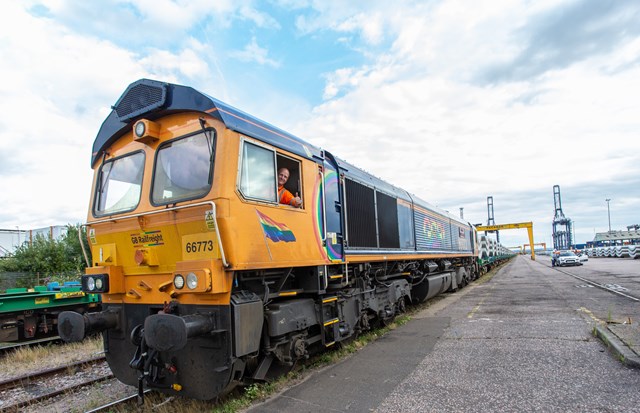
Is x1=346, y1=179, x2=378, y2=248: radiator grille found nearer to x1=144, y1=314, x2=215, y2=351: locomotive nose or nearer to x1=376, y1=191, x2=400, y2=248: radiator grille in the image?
x1=376, y1=191, x2=400, y2=248: radiator grille

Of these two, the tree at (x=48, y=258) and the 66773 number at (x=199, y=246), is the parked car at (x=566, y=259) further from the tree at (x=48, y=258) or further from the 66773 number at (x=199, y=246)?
the 66773 number at (x=199, y=246)

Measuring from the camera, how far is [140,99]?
5.25m

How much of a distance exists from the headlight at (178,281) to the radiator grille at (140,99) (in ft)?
6.98

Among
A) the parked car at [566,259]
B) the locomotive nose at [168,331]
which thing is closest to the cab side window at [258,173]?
the locomotive nose at [168,331]

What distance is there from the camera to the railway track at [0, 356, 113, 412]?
231 inches

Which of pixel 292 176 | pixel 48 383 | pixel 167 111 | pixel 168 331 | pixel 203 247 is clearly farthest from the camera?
pixel 48 383

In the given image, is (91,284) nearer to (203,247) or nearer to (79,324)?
(79,324)

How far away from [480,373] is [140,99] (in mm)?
5806

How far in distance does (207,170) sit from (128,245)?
1636 millimetres

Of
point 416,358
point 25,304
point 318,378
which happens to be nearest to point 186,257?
point 318,378

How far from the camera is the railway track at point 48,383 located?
586 cm

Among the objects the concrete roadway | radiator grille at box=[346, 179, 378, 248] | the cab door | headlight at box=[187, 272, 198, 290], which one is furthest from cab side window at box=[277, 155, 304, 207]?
the concrete roadway

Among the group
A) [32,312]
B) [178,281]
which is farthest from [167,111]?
[32,312]

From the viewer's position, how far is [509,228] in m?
58.8
